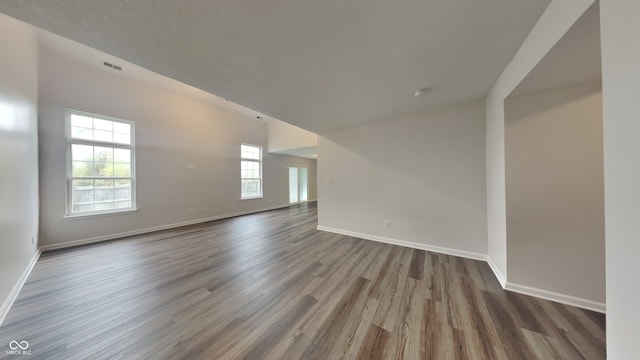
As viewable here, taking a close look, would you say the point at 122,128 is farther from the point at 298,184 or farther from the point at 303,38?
the point at 298,184

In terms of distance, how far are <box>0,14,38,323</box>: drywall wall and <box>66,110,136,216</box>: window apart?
810 millimetres

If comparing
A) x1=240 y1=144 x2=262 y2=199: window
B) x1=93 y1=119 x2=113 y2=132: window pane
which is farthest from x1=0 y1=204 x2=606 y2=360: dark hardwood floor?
x1=240 y1=144 x2=262 y2=199: window

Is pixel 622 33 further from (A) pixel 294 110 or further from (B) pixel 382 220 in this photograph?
(B) pixel 382 220

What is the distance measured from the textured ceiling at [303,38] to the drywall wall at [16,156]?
1.37m

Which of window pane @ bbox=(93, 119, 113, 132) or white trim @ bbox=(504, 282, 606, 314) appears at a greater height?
window pane @ bbox=(93, 119, 113, 132)

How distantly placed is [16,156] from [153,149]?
2554 millimetres

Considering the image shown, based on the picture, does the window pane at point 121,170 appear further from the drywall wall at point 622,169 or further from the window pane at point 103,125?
the drywall wall at point 622,169

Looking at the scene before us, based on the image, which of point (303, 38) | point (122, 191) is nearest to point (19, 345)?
point (303, 38)

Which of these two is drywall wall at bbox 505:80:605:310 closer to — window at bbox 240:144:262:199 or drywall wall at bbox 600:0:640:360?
drywall wall at bbox 600:0:640:360

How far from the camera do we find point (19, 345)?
4.58 ft

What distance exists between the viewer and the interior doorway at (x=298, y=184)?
8.55 metres

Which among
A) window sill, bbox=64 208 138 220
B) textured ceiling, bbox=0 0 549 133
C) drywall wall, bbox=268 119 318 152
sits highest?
drywall wall, bbox=268 119 318 152

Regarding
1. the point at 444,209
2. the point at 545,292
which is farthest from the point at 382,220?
the point at 545,292

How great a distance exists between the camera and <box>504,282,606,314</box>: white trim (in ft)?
5.78
